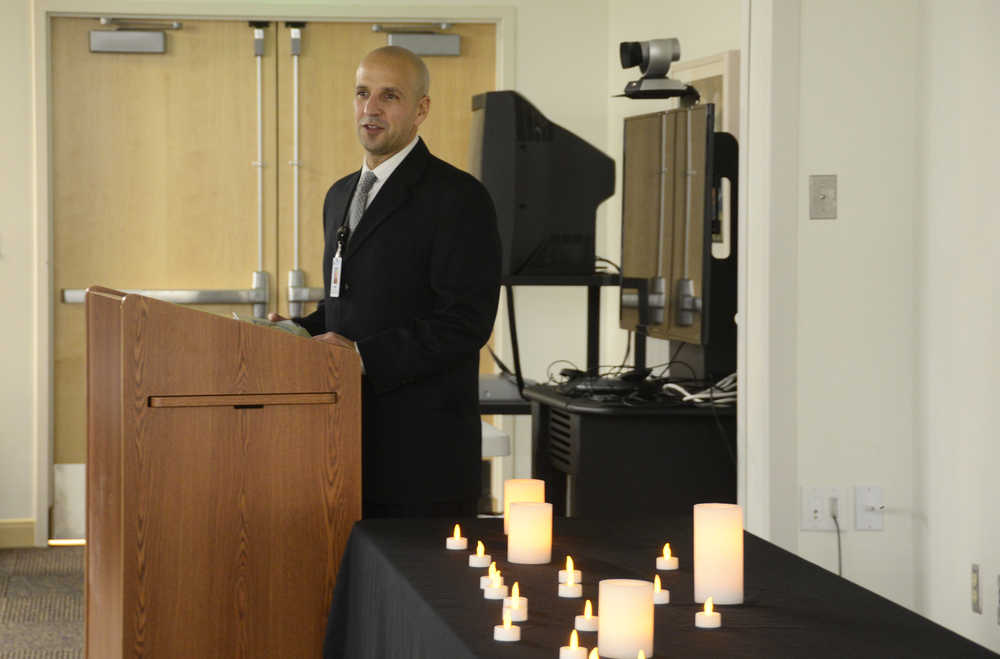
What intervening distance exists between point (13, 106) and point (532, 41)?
2087 mm

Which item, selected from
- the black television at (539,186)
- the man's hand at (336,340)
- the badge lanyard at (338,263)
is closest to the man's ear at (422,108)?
the badge lanyard at (338,263)

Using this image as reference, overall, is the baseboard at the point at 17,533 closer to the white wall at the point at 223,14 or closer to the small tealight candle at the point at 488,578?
the white wall at the point at 223,14

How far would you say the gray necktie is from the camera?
232 centimetres

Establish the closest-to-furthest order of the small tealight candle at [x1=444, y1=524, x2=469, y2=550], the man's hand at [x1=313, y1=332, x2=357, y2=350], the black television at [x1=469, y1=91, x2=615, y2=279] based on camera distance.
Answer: the small tealight candle at [x1=444, y1=524, x2=469, y2=550] → the man's hand at [x1=313, y1=332, x2=357, y2=350] → the black television at [x1=469, y1=91, x2=615, y2=279]

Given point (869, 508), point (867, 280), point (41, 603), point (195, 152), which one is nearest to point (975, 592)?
point (869, 508)

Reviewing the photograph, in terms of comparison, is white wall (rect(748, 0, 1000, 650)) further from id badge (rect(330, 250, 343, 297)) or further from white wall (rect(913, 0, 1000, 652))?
id badge (rect(330, 250, 343, 297))

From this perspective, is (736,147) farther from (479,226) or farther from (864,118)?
(479,226)

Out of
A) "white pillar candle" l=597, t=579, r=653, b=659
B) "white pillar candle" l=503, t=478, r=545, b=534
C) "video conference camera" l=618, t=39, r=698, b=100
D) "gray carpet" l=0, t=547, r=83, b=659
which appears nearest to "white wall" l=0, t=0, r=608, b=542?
"gray carpet" l=0, t=547, r=83, b=659

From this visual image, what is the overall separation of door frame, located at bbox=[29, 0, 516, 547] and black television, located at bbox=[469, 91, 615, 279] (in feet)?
5.19

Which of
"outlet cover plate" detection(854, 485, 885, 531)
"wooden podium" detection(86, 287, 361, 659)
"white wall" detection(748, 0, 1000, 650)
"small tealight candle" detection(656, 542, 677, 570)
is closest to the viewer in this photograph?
"small tealight candle" detection(656, 542, 677, 570)

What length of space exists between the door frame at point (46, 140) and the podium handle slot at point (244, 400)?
11.0 feet

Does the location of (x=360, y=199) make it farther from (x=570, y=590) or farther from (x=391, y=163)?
(x=570, y=590)

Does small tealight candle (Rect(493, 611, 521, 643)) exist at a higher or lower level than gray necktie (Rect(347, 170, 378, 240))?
lower

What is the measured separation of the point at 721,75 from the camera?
13.0 ft
